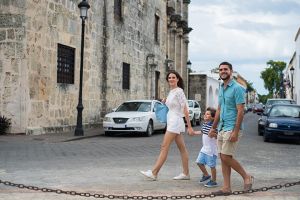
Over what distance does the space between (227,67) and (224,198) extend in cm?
172

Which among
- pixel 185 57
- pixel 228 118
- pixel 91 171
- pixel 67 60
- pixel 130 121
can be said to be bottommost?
pixel 91 171

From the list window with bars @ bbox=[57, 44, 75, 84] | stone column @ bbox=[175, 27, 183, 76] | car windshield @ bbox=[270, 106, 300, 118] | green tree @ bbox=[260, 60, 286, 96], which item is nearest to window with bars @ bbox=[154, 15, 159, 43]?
stone column @ bbox=[175, 27, 183, 76]

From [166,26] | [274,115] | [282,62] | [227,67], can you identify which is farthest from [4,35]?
[282,62]

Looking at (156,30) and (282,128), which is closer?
(282,128)

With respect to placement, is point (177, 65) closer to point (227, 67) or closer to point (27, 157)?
point (27, 157)

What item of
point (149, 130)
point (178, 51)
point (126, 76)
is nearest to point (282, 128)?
point (149, 130)

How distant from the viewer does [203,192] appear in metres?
6.55

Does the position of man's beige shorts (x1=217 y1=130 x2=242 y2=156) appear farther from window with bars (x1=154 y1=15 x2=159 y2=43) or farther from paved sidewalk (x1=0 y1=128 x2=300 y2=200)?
window with bars (x1=154 y1=15 x2=159 y2=43)

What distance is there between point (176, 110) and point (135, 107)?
11.1m

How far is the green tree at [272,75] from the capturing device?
326 ft

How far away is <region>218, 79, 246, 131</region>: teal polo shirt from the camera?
6.11 meters

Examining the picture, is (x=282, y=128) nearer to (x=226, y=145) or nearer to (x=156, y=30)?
(x=226, y=145)

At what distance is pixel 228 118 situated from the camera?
6199mm

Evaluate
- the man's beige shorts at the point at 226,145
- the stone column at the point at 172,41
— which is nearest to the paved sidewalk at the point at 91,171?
the man's beige shorts at the point at 226,145
